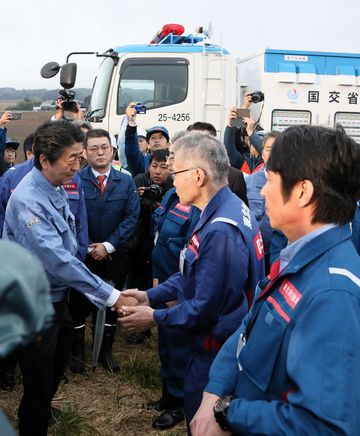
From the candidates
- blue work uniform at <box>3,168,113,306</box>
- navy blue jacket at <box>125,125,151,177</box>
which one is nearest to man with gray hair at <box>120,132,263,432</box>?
blue work uniform at <box>3,168,113,306</box>

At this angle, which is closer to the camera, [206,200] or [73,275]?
[206,200]

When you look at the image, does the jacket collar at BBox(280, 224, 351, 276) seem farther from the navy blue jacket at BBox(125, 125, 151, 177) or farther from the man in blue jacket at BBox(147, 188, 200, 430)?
the navy blue jacket at BBox(125, 125, 151, 177)

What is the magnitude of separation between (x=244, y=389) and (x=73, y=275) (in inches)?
54.9

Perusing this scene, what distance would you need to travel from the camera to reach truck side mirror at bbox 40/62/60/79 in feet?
22.0

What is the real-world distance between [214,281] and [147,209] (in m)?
2.55

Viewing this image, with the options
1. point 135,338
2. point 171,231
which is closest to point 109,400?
point 135,338

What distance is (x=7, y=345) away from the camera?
27.6 inches

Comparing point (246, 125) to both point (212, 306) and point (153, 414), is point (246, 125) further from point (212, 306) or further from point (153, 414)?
point (212, 306)

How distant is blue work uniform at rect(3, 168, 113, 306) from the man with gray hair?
1.12ft

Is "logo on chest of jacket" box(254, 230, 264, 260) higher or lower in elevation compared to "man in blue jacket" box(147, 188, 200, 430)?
higher

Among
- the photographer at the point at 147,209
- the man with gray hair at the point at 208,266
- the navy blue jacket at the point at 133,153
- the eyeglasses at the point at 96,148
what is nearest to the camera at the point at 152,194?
the photographer at the point at 147,209

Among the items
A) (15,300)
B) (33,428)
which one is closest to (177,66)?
(33,428)

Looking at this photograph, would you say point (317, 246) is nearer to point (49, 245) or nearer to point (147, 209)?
point (49, 245)

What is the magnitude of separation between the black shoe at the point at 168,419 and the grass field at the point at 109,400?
4 cm
